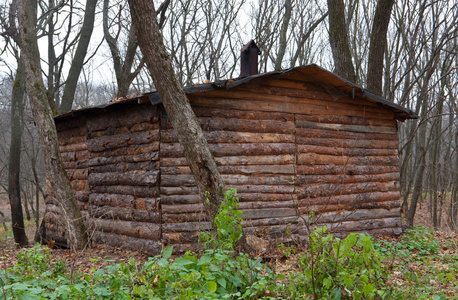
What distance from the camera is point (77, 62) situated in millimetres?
11898

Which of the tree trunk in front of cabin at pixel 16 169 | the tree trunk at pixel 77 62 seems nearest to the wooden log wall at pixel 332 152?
the tree trunk at pixel 77 62

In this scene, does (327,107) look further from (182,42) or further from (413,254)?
(182,42)

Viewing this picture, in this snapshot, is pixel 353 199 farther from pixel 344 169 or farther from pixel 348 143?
pixel 348 143

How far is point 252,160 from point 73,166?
4657 mm

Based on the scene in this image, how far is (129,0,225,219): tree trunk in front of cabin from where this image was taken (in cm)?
562

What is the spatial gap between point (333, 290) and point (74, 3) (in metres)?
13.5

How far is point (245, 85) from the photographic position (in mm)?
7582

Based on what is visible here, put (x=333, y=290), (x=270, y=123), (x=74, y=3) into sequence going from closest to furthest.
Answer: (x=333, y=290) < (x=270, y=123) < (x=74, y=3)

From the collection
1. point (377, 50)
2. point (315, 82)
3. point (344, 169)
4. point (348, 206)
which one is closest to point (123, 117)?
point (315, 82)

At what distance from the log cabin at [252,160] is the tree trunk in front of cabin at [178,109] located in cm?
73

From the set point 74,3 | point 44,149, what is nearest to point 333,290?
point 44,149

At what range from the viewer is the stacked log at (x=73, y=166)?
29.1 ft

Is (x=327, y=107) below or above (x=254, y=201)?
above

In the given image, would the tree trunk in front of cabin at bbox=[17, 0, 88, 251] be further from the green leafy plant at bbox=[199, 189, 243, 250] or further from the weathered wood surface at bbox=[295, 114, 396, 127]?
the weathered wood surface at bbox=[295, 114, 396, 127]
